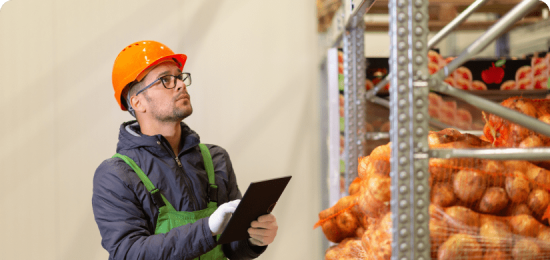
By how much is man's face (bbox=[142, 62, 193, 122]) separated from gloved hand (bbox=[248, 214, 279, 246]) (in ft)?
1.98

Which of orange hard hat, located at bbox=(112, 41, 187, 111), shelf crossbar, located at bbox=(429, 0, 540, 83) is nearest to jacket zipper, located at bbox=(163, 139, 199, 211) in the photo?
orange hard hat, located at bbox=(112, 41, 187, 111)

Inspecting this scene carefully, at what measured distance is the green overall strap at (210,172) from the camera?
6.07 feet

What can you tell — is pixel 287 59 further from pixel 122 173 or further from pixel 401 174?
pixel 401 174

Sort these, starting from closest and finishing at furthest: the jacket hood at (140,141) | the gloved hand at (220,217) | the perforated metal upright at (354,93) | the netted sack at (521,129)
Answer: the netted sack at (521,129)
the gloved hand at (220,217)
the jacket hood at (140,141)
the perforated metal upright at (354,93)

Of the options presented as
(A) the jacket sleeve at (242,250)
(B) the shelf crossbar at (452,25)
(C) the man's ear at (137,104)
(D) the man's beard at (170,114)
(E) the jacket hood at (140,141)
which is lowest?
(A) the jacket sleeve at (242,250)

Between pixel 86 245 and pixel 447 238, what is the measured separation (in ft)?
9.12

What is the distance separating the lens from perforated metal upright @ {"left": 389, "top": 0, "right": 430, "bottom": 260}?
3.17 feet

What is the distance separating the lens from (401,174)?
97 centimetres

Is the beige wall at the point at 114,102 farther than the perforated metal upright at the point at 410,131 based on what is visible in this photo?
Yes

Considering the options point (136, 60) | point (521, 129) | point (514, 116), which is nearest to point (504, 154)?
point (514, 116)

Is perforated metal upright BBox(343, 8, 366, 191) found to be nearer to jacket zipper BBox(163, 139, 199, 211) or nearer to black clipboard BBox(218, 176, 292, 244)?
black clipboard BBox(218, 176, 292, 244)

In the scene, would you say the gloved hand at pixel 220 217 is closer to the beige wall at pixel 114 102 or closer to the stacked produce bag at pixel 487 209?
the stacked produce bag at pixel 487 209

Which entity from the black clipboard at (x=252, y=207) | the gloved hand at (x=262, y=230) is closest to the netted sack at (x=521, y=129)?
the black clipboard at (x=252, y=207)

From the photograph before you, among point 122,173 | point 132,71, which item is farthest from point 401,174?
point 132,71
